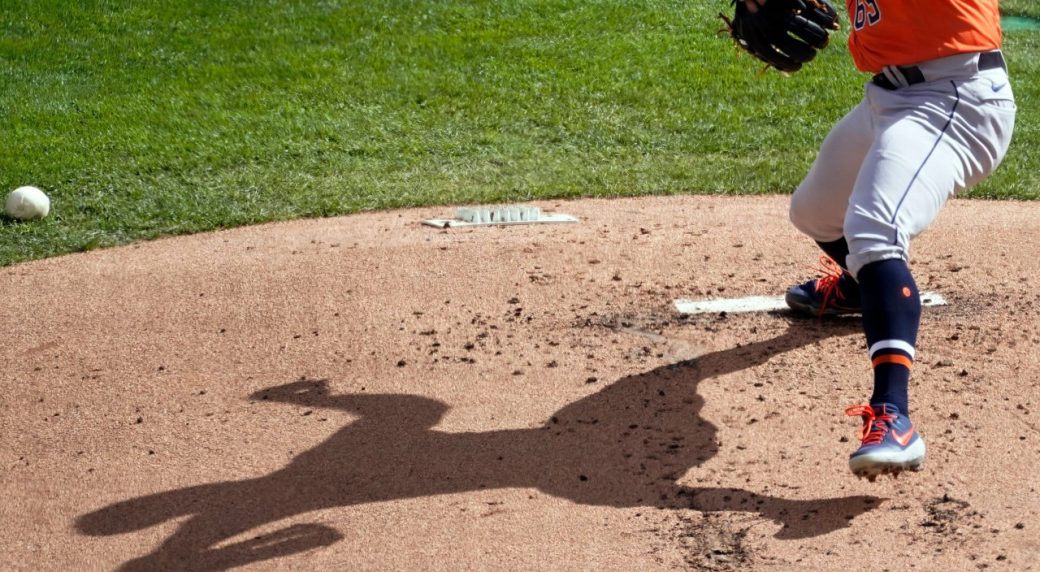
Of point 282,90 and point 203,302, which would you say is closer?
point 203,302

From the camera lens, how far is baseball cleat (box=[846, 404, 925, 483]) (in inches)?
130

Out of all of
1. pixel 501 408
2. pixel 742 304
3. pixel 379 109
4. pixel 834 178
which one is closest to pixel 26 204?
pixel 379 109

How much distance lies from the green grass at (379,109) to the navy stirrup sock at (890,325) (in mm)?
3586

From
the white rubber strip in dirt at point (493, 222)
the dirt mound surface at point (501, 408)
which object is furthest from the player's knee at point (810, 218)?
the white rubber strip in dirt at point (493, 222)

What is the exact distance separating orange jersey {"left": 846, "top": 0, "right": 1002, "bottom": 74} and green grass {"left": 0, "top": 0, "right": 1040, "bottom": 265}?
127 inches

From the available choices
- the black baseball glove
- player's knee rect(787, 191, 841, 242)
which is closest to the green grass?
player's knee rect(787, 191, 841, 242)

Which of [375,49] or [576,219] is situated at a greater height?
[375,49]

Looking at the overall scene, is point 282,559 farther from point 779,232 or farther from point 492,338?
point 779,232

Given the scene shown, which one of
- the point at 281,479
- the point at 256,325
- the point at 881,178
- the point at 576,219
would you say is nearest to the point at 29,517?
the point at 281,479

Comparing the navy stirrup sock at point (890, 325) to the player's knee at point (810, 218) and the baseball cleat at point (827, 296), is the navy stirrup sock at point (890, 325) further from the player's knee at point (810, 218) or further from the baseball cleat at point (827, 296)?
the baseball cleat at point (827, 296)

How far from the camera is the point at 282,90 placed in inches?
353

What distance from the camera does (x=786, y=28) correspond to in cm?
421

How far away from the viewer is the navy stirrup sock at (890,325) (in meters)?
3.50

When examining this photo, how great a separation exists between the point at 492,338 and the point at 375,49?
5.47 m
